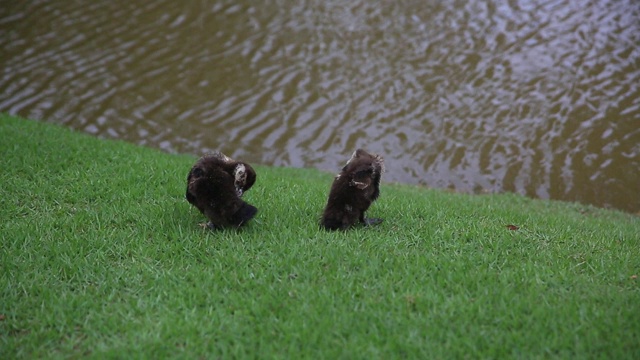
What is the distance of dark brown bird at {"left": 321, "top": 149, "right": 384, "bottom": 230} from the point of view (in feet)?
18.2

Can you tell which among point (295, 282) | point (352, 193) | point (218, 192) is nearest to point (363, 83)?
point (352, 193)

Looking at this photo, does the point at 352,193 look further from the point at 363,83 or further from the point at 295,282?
the point at 363,83

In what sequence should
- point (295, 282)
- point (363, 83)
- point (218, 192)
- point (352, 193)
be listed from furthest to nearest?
point (363, 83), point (352, 193), point (218, 192), point (295, 282)

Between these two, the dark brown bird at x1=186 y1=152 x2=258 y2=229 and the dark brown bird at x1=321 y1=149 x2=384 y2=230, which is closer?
the dark brown bird at x1=186 y1=152 x2=258 y2=229

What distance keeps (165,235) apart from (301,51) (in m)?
10.7

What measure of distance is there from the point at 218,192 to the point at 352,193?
3.92 feet

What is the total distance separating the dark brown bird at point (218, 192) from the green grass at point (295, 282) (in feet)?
0.51

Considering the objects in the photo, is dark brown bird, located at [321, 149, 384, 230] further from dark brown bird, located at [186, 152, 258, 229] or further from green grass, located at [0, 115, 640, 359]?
dark brown bird, located at [186, 152, 258, 229]

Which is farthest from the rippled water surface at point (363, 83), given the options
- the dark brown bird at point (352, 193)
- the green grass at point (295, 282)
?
the dark brown bird at point (352, 193)

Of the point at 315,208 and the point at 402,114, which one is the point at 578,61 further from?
the point at 315,208

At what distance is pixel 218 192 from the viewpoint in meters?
5.38

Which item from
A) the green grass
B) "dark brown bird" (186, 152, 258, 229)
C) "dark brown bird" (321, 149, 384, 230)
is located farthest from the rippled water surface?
"dark brown bird" (186, 152, 258, 229)

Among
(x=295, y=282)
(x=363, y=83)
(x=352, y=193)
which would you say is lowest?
(x=363, y=83)

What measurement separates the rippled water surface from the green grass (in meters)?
5.87
